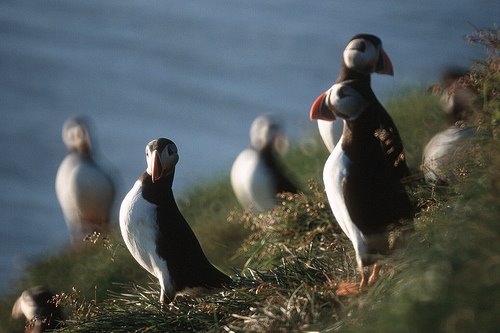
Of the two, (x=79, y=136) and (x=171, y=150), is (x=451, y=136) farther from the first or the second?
(x=79, y=136)

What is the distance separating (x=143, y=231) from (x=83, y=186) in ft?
11.4

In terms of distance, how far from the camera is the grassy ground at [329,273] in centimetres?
342

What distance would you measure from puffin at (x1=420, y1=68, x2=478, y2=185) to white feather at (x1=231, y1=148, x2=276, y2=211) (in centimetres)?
143

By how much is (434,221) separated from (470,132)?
130 cm

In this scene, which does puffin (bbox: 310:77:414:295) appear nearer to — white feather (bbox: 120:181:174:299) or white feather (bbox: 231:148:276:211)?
white feather (bbox: 120:181:174:299)

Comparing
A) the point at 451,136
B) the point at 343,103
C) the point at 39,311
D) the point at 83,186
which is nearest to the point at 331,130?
the point at 451,136

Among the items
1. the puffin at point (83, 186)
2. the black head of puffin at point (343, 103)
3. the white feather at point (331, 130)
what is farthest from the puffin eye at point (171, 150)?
the puffin at point (83, 186)

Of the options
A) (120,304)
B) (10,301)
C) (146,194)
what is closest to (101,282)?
(10,301)

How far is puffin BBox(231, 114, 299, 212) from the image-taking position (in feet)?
23.9

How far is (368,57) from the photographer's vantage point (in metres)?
5.22

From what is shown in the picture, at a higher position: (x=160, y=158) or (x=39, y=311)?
(x=160, y=158)

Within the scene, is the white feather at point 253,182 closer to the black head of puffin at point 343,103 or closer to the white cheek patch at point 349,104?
the black head of puffin at point 343,103

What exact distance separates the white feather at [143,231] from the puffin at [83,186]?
128 inches

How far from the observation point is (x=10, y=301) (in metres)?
7.02
